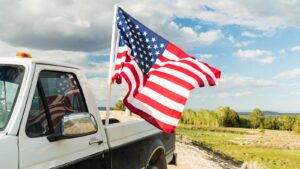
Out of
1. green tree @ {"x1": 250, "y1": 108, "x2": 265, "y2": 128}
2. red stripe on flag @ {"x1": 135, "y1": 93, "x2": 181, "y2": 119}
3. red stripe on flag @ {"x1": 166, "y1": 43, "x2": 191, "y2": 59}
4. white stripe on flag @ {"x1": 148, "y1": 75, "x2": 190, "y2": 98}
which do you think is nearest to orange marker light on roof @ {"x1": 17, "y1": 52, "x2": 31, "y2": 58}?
red stripe on flag @ {"x1": 135, "y1": 93, "x2": 181, "y2": 119}

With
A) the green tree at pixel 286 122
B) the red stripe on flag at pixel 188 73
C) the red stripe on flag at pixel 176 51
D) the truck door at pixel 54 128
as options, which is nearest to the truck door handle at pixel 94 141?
the truck door at pixel 54 128

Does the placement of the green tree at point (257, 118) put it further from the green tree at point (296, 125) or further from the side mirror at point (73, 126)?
the side mirror at point (73, 126)

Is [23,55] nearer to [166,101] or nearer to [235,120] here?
[166,101]

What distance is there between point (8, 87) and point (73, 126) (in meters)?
0.60

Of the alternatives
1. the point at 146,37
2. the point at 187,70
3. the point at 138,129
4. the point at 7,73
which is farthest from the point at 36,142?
the point at 146,37

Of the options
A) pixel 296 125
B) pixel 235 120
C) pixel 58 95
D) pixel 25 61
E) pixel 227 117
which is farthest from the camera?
pixel 296 125

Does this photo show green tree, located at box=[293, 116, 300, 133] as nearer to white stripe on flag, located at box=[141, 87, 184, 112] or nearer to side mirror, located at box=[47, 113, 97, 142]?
white stripe on flag, located at box=[141, 87, 184, 112]

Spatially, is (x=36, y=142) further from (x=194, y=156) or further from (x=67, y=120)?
(x=194, y=156)

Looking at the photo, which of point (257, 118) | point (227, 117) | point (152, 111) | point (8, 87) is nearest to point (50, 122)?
point (8, 87)

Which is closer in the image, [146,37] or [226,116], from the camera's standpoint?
[146,37]

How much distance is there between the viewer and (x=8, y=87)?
3.44m

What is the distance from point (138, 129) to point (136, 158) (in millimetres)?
492

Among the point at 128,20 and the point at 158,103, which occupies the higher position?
the point at 128,20

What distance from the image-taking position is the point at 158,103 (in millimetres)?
5891
